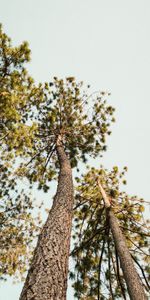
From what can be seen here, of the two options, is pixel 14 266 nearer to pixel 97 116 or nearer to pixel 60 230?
pixel 60 230

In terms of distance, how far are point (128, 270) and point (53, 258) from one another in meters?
2.23

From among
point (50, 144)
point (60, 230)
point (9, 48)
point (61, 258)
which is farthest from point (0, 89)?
point (61, 258)

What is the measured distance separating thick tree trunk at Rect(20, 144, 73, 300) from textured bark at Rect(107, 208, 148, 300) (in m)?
1.57

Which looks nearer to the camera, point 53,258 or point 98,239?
point 53,258

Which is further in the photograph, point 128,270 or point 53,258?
point 128,270

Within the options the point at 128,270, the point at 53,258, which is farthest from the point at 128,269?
the point at 53,258

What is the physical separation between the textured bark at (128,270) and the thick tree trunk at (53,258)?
157 centimetres

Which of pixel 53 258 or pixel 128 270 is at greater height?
pixel 128 270

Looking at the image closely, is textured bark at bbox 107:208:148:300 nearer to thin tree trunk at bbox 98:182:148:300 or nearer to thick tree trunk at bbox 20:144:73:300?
thin tree trunk at bbox 98:182:148:300

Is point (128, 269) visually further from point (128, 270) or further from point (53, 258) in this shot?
point (53, 258)

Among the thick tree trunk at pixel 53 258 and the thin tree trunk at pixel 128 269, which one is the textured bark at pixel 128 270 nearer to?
the thin tree trunk at pixel 128 269

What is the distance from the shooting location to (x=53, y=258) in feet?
9.50

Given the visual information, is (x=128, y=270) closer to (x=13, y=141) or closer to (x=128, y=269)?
(x=128, y=269)

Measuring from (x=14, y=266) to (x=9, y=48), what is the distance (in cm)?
614
